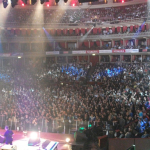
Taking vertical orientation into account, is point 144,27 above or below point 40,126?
above

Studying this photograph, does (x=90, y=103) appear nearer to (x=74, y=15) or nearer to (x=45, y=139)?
(x=45, y=139)

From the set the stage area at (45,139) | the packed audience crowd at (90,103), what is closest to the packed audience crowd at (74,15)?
the packed audience crowd at (90,103)

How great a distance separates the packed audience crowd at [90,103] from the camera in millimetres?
11195

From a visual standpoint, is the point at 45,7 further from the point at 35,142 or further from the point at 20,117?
the point at 35,142

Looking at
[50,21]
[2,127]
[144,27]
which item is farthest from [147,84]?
[50,21]

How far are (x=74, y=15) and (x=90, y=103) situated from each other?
844 inches

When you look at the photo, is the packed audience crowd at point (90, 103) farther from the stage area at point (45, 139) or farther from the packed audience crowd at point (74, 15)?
the packed audience crowd at point (74, 15)

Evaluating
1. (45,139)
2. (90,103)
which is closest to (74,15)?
(90,103)

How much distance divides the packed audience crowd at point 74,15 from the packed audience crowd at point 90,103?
39.3ft

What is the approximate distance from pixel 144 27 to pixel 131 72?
1159 centimetres

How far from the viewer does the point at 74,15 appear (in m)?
32.3

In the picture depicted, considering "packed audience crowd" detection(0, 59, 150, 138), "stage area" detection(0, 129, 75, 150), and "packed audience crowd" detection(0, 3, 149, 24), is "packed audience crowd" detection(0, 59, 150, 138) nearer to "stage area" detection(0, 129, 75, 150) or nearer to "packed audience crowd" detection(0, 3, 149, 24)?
"stage area" detection(0, 129, 75, 150)

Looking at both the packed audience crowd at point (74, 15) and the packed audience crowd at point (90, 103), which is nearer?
the packed audience crowd at point (90, 103)

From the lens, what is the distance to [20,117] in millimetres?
13148
